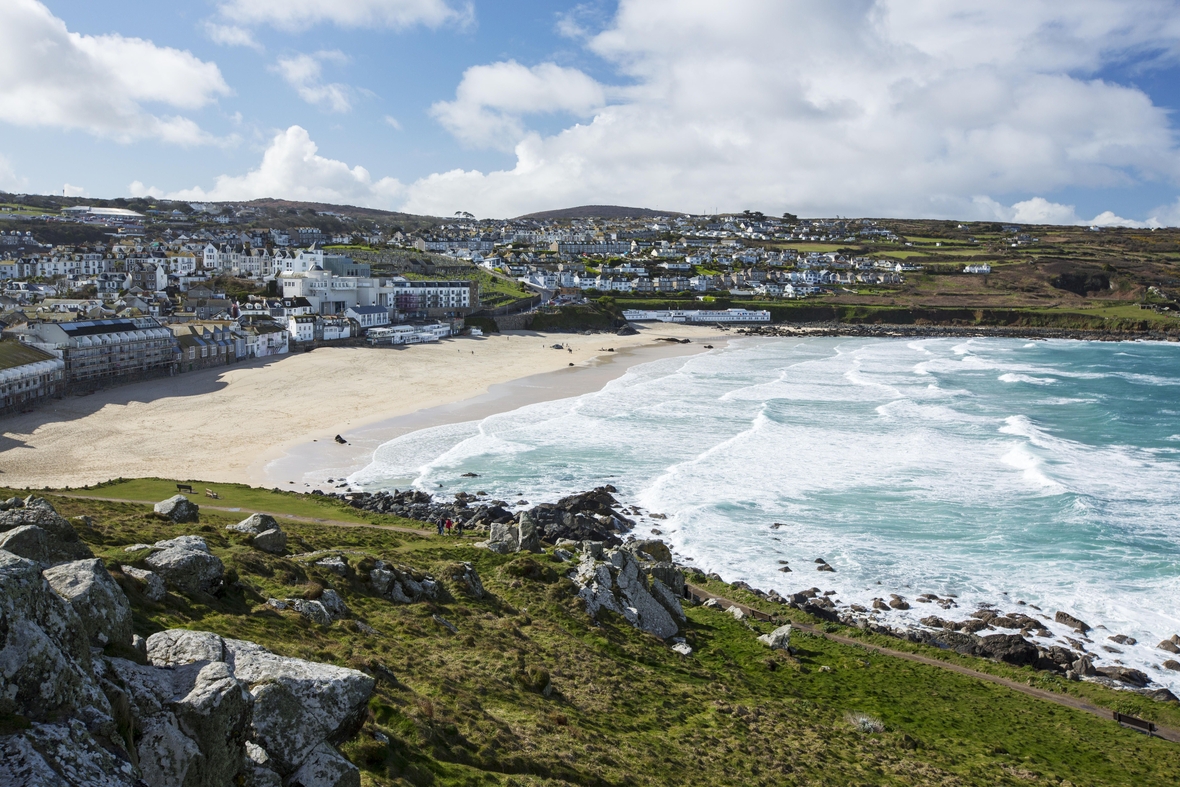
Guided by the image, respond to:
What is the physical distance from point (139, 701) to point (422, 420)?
44.7 metres

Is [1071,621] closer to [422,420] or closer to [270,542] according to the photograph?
[270,542]

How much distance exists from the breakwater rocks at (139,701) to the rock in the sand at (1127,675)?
2136 cm

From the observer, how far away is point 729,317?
138625 mm

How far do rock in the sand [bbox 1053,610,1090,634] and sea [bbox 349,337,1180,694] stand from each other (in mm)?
312

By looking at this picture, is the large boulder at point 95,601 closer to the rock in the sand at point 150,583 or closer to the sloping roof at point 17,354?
the rock in the sand at point 150,583

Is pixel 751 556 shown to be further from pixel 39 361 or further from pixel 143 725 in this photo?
pixel 39 361

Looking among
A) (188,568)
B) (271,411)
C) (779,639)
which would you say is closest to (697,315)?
(271,411)

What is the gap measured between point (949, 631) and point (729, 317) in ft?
389

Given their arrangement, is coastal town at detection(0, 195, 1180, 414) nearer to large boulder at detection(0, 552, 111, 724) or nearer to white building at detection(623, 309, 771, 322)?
white building at detection(623, 309, 771, 322)

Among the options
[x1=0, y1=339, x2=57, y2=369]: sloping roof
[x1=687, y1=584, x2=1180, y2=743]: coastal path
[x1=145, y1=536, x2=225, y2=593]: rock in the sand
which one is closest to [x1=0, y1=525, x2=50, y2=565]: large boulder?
[x1=145, y1=536, x2=225, y2=593]: rock in the sand

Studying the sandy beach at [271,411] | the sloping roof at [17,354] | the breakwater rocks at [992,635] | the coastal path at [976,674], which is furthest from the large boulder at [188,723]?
the sloping roof at [17,354]

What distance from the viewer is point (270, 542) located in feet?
61.0

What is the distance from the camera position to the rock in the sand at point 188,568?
13.3m

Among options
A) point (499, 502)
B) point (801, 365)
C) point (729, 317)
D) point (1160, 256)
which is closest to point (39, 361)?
point (499, 502)
